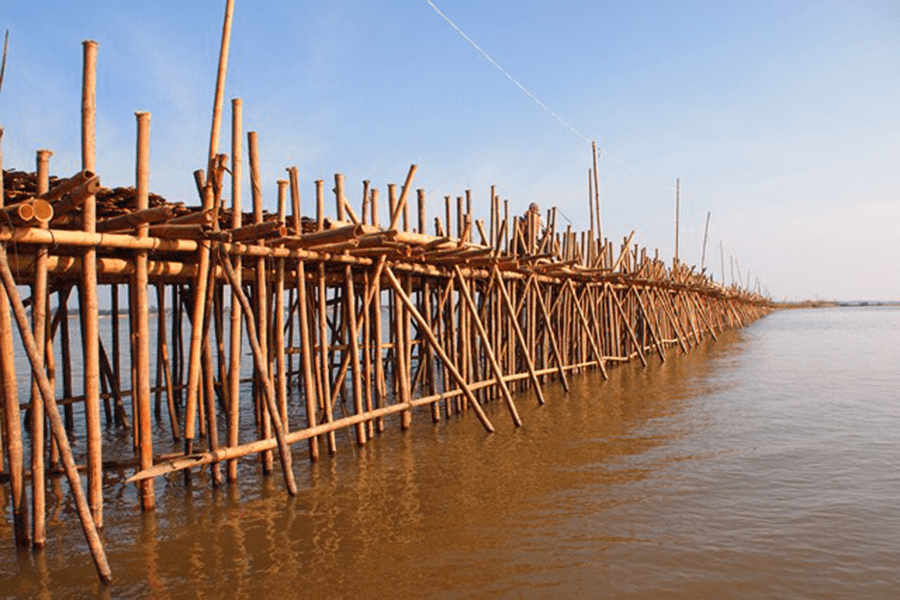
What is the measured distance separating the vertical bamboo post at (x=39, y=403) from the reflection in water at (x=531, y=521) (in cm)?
32

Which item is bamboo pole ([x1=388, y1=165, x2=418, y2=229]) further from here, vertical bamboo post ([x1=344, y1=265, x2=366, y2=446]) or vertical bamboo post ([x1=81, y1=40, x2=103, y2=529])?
vertical bamboo post ([x1=81, y1=40, x2=103, y2=529])

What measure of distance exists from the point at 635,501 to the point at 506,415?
5.39m

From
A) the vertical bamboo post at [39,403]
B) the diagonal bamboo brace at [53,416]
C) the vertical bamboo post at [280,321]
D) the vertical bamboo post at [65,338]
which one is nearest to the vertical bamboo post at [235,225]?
the vertical bamboo post at [280,321]

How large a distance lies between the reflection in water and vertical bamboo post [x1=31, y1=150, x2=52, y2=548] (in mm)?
315

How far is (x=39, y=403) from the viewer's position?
5.98 meters

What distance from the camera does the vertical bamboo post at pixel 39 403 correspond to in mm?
5632

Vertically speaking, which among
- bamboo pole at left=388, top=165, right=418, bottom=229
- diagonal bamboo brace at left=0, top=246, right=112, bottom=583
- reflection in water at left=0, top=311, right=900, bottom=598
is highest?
bamboo pole at left=388, top=165, right=418, bottom=229

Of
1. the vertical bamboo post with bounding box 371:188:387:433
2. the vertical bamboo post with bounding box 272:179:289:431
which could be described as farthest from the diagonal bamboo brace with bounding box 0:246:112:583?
the vertical bamboo post with bounding box 371:188:387:433

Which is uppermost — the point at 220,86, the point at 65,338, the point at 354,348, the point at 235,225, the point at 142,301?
the point at 220,86

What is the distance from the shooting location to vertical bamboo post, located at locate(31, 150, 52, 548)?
5632 millimetres

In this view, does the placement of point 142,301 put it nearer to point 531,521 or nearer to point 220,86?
point 220,86

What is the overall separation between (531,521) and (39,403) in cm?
438

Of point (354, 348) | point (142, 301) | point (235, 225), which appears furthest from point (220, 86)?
point (354, 348)

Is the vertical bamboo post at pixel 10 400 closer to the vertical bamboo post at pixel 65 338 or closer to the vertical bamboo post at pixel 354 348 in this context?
the vertical bamboo post at pixel 354 348
